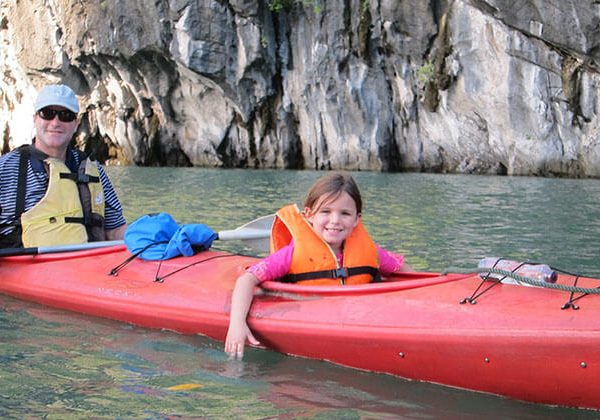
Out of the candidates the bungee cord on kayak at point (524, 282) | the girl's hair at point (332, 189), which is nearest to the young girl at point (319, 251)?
the girl's hair at point (332, 189)

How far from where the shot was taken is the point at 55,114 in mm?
5652

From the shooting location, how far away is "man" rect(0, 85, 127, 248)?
5688 millimetres

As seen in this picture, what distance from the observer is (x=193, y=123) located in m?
31.2

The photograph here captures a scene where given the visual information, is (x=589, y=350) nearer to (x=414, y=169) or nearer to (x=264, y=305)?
(x=264, y=305)

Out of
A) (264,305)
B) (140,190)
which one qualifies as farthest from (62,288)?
A: (140,190)

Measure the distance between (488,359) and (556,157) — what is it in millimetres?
21238

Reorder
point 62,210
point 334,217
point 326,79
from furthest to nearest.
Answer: point 326,79
point 62,210
point 334,217

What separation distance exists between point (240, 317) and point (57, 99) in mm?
2327

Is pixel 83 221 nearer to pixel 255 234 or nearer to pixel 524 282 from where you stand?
pixel 255 234

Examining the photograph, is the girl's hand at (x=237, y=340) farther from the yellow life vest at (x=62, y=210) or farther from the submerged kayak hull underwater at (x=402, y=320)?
the yellow life vest at (x=62, y=210)

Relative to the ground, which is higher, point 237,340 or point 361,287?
point 361,287

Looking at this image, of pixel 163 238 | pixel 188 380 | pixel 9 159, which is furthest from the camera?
A: pixel 9 159

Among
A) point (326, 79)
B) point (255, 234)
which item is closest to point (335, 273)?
point (255, 234)

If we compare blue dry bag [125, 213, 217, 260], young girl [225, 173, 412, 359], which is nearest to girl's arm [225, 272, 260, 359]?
young girl [225, 173, 412, 359]
